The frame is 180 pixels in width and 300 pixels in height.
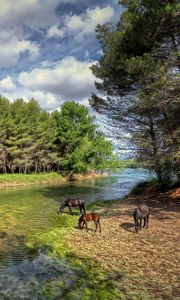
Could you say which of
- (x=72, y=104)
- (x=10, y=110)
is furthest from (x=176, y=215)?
(x=72, y=104)

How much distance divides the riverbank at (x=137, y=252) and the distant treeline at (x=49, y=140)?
42303 mm

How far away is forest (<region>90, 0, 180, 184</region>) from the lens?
2044cm

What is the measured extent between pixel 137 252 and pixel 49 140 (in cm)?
5755

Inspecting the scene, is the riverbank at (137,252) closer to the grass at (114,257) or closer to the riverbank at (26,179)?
the grass at (114,257)

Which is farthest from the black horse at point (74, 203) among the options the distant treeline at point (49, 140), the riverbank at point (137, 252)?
the distant treeline at point (49, 140)

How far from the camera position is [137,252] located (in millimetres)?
11602

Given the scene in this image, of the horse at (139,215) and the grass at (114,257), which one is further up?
the horse at (139,215)

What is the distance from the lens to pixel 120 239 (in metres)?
13.5

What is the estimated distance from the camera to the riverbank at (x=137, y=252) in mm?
8531

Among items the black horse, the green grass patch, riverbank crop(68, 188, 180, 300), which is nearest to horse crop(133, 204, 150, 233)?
riverbank crop(68, 188, 180, 300)

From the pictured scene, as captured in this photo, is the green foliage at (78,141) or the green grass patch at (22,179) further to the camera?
the green foliage at (78,141)

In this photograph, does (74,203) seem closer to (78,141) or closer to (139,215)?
(139,215)

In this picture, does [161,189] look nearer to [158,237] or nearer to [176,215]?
[176,215]

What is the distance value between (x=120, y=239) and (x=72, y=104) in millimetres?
59334
